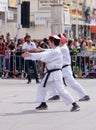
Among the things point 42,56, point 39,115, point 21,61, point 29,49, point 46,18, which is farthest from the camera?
point 46,18

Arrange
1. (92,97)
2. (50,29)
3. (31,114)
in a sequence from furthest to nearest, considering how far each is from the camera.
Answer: (50,29), (92,97), (31,114)

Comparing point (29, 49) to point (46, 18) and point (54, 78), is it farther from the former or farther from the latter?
point (46, 18)

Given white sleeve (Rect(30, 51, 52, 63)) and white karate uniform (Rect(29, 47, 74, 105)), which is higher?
white sleeve (Rect(30, 51, 52, 63))

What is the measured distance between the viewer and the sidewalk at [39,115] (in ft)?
38.3

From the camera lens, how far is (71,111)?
45.6 ft

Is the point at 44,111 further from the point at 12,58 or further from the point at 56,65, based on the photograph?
the point at 12,58

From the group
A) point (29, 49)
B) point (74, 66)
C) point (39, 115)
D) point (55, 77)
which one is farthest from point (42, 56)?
point (74, 66)

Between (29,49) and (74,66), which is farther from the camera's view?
(74,66)

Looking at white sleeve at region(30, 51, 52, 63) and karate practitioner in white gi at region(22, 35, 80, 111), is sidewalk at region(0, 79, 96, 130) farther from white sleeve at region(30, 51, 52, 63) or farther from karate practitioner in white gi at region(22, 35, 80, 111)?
white sleeve at region(30, 51, 52, 63)

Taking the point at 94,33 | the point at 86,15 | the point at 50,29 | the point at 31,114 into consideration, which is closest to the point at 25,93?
the point at 31,114

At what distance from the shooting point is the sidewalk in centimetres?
1167

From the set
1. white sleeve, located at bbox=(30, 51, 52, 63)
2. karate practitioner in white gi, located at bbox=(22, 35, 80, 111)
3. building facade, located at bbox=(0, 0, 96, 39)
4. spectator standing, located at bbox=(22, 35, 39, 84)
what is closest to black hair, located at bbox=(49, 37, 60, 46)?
karate practitioner in white gi, located at bbox=(22, 35, 80, 111)

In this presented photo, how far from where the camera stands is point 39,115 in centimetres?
1330

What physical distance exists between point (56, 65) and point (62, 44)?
1.46m
